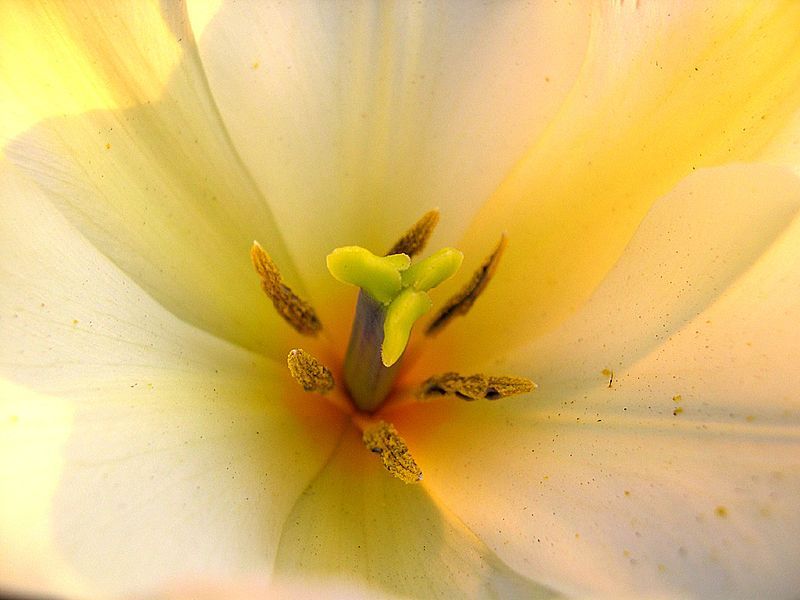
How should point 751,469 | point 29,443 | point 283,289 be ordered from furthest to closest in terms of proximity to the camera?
point 283,289 → point 751,469 → point 29,443

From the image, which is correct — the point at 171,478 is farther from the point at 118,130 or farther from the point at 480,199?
the point at 480,199

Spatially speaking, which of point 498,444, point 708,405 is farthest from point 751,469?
point 498,444

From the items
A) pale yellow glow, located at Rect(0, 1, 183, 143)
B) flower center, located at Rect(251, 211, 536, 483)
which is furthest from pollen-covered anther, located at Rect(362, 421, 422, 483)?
pale yellow glow, located at Rect(0, 1, 183, 143)

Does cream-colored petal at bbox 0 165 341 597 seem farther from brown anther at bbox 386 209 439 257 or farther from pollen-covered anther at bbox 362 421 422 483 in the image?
brown anther at bbox 386 209 439 257

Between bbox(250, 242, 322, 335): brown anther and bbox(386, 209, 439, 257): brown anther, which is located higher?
bbox(386, 209, 439, 257): brown anther

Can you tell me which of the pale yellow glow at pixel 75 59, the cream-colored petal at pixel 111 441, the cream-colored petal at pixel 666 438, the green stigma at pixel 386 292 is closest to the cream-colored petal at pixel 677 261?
the cream-colored petal at pixel 666 438

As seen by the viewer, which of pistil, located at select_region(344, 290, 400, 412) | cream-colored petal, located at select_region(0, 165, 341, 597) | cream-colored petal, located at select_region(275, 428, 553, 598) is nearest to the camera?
cream-colored petal, located at select_region(0, 165, 341, 597)

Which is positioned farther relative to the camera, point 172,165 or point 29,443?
point 172,165
